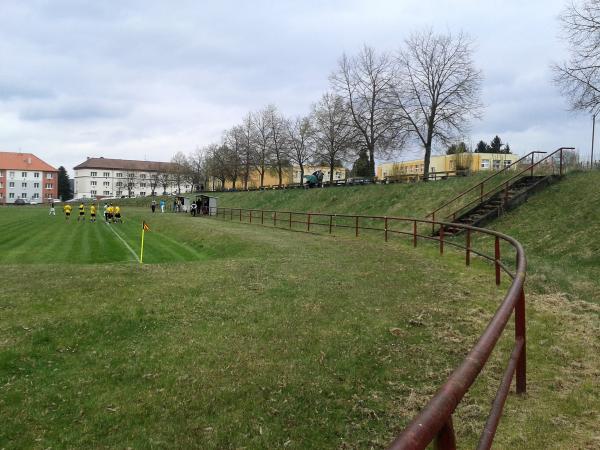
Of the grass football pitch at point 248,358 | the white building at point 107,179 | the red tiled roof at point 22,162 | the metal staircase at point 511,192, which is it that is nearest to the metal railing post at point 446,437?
the grass football pitch at point 248,358

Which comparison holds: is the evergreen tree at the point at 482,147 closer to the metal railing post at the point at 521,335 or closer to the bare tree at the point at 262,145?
the bare tree at the point at 262,145

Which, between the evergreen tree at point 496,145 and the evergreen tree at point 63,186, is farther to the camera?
the evergreen tree at point 63,186

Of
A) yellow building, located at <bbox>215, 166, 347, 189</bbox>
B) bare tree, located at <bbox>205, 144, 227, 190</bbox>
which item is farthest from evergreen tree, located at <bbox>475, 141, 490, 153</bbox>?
bare tree, located at <bbox>205, 144, 227, 190</bbox>

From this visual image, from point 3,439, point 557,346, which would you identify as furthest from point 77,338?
point 557,346

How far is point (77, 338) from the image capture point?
6434mm

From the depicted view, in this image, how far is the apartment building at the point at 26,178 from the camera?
120750 mm

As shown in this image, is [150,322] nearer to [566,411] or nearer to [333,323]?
[333,323]

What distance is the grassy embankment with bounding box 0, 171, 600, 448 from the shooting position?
13.6 ft

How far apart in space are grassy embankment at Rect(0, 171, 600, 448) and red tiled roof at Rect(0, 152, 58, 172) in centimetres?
13216

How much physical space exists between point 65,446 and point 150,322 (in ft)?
10.6

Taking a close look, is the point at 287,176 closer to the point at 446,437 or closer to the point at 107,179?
the point at 446,437

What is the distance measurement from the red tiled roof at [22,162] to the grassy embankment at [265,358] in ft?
434

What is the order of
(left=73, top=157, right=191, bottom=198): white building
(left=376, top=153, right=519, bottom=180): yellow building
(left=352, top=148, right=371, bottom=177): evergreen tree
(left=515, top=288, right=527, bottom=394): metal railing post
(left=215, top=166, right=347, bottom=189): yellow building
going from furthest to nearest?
(left=73, top=157, right=191, bottom=198): white building, (left=215, top=166, right=347, bottom=189): yellow building, (left=376, top=153, right=519, bottom=180): yellow building, (left=352, top=148, right=371, bottom=177): evergreen tree, (left=515, top=288, right=527, bottom=394): metal railing post

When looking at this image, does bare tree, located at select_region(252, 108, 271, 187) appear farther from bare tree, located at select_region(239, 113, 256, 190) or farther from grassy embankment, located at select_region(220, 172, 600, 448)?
grassy embankment, located at select_region(220, 172, 600, 448)
